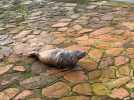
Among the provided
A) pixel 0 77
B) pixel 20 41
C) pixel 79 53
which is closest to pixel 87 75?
pixel 79 53

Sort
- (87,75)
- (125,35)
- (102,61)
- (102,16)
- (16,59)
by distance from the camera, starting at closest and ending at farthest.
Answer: (87,75) → (102,61) → (16,59) → (125,35) → (102,16)

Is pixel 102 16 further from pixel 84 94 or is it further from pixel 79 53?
pixel 84 94

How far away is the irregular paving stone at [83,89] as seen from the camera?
4.72 m

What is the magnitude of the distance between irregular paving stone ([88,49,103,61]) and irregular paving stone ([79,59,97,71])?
137 mm

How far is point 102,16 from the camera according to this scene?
764 cm

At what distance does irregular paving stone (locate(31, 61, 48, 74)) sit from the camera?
5457 millimetres

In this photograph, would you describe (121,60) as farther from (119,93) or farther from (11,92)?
(11,92)

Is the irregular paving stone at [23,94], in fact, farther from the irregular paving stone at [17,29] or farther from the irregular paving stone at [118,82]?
the irregular paving stone at [17,29]

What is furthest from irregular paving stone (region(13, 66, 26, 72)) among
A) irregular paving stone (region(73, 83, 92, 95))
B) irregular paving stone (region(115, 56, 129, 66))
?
irregular paving stone (region(115, 56, 129, 66))

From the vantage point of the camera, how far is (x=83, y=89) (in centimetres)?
479

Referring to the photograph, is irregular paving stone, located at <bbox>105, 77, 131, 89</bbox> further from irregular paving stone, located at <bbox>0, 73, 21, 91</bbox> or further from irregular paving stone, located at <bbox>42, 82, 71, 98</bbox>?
irregular paving stone, located at <bbox>0, 73, 21, 91</bbox>

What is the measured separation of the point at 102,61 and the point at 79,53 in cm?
44

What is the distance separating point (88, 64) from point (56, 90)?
879 mm

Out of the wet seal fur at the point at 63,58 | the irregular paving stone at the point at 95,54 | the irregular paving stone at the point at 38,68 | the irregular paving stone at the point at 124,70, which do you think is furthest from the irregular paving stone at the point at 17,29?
the irregular paving stone at the point at 124,70
